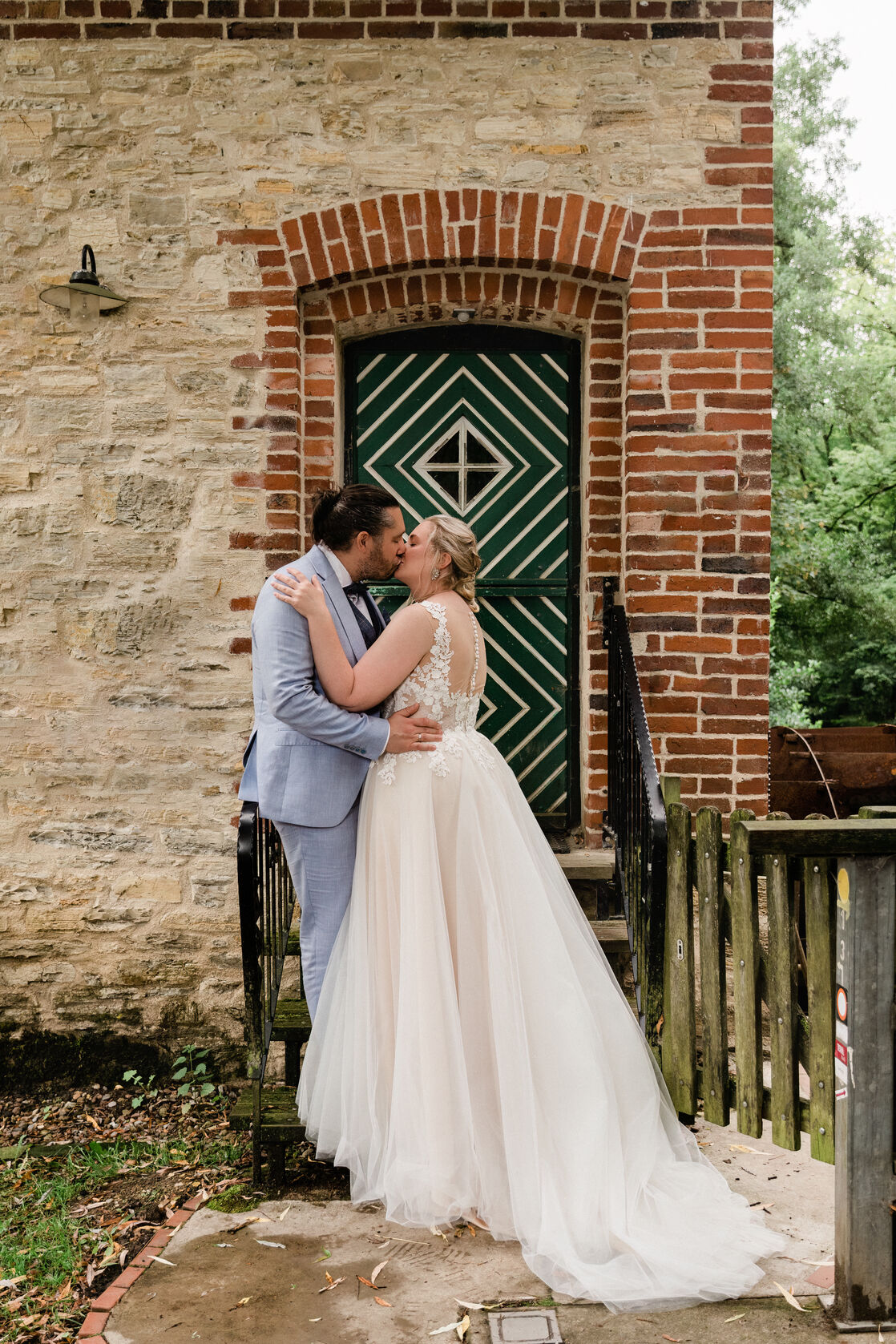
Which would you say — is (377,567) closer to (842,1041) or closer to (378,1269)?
(842,1041)

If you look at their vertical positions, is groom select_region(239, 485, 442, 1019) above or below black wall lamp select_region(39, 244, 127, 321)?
below

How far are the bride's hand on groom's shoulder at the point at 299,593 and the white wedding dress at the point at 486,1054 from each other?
38cm

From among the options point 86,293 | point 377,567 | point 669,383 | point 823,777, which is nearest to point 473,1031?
point 377,567

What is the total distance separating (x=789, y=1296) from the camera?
2.62m

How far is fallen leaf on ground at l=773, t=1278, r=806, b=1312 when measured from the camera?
2584mm

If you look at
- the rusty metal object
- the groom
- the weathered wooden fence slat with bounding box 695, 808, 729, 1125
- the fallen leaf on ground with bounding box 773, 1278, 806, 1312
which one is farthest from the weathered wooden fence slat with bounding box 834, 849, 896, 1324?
the rusty metal object

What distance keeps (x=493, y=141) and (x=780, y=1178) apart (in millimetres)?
4031

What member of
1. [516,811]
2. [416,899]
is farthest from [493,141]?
[416,899]

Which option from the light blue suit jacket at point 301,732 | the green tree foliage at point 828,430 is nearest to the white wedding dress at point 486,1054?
the light blue suit jacket at point 301,732

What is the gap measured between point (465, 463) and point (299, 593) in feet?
5.24

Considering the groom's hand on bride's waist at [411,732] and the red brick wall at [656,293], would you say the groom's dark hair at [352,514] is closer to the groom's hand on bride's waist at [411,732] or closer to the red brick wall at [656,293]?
the groom's hand on bride's waist at [411,732]

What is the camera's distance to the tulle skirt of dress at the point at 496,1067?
109 inches

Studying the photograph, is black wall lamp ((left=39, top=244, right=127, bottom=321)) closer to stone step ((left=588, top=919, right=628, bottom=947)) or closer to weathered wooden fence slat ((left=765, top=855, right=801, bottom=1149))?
stone step ((left=588, top=919, right=628, bottom=947))

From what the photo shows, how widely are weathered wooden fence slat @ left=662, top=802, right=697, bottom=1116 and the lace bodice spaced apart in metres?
0.67
